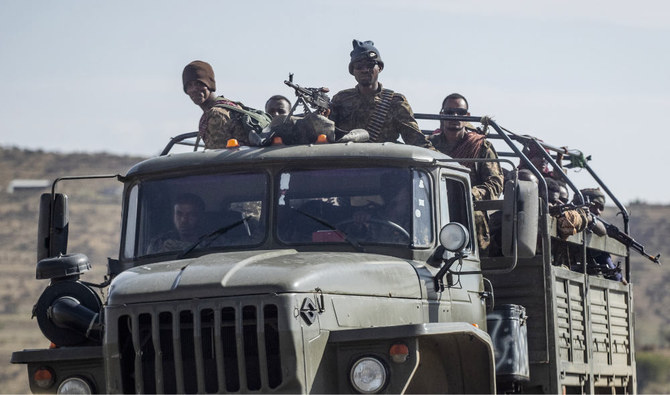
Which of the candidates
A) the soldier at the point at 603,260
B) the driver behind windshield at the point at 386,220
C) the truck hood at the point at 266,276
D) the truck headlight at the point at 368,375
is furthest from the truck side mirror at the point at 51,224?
the soldier at the point at 603,260

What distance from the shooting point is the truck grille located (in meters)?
6.53

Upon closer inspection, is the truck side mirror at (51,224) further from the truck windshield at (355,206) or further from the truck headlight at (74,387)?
the truck windshield at (355,206)

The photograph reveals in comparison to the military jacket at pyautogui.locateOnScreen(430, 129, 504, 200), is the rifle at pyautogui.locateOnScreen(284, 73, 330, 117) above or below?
above

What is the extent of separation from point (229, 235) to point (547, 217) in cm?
245

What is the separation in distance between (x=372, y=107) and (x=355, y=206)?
2.34 m

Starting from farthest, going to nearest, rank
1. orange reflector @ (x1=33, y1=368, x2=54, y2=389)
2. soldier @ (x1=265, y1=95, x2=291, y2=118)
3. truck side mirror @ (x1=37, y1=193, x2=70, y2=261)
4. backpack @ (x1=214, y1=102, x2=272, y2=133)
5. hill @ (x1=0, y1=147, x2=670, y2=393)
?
hill @ (x1=0, y1=147, x2=670, y2=393), soldier @ (x1=265, y1=95, x2=291, y2=118), backpack @ (x1=214, y1=102, x2=272, y2=133), truck side mirror @ (x1=37, y1=193, x2=70, y2=261), orange reflector @ (x1=33, y1=368, x2=54, y2=389)

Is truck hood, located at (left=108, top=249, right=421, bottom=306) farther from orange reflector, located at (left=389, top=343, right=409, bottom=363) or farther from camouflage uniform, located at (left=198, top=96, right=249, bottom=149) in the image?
camouflage uniform, located at (left=198, top=96, right=249, bottom=149)

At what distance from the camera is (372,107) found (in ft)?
32.4

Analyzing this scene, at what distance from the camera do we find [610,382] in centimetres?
1030

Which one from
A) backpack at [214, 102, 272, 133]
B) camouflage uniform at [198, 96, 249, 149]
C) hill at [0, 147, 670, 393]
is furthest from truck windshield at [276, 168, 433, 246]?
hill at [0, 147, 670, 393]

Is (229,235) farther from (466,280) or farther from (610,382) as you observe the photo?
(610,382)

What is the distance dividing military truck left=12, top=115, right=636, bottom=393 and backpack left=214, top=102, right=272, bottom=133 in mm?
1078

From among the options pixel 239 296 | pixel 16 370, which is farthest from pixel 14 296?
pixel 239 296

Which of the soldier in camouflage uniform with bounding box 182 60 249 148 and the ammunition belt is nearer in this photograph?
the soldier in camouflage uniform with bounding box 182 60 249 148
